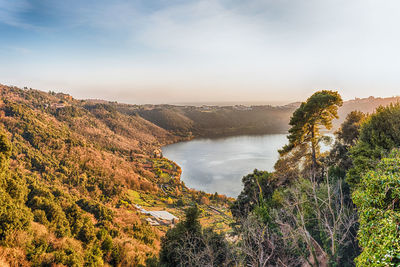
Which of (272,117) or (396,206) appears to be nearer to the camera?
(396,206)

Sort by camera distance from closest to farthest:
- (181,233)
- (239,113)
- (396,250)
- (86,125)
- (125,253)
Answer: (396,250) < (181,233) < (125,253) < (86,125) < (239,113)

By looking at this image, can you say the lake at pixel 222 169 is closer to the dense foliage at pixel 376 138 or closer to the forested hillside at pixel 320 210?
the forested hillside at pixel 320 210

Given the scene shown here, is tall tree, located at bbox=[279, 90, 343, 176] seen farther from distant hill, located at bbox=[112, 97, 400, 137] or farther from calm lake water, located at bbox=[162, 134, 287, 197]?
distant hill, located at bbox=[112, 97, 400, 137]

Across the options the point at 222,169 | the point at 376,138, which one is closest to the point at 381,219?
the point at 376,138

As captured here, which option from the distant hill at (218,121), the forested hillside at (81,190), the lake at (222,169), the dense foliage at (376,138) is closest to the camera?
the dense foliage at (376,138)

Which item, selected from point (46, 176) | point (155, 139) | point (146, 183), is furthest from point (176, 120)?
point (46, 176)

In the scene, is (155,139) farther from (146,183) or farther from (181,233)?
(181,233)

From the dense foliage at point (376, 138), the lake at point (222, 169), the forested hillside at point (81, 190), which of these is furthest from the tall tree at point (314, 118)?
the lake at point (222, 169)
